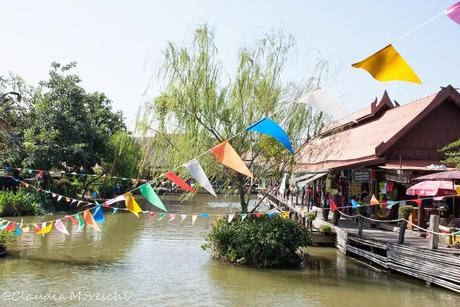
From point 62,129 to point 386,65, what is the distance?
84.4ft

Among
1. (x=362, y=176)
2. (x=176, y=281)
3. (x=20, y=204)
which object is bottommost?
(x=176, y=281)

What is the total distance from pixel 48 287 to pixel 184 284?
3.16 metres

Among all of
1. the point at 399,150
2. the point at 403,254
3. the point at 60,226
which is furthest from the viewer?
the point at 399,150

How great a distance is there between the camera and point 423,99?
70.6 ft

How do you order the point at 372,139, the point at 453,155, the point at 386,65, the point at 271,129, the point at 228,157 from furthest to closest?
the point at 372,139 < the point at 453,155 < the point at 228,157 < the point at 271,129 < the point at 386,65

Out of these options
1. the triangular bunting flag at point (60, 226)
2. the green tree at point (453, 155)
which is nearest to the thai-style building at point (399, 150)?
the green tree at point (453, 155)

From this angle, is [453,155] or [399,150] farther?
[399,150]

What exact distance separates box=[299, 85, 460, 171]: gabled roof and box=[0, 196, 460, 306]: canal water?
3.46 m

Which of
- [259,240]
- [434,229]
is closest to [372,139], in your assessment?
[259,240]

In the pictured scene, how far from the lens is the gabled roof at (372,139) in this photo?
16625 mm

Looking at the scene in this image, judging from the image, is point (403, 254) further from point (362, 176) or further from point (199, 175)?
point (199, 175)

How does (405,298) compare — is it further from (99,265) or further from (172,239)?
(172,239)

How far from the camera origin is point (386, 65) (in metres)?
6.28

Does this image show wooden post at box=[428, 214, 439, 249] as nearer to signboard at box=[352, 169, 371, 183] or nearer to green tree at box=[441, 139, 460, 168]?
green tree at box=[441, 139, 460, 168]
